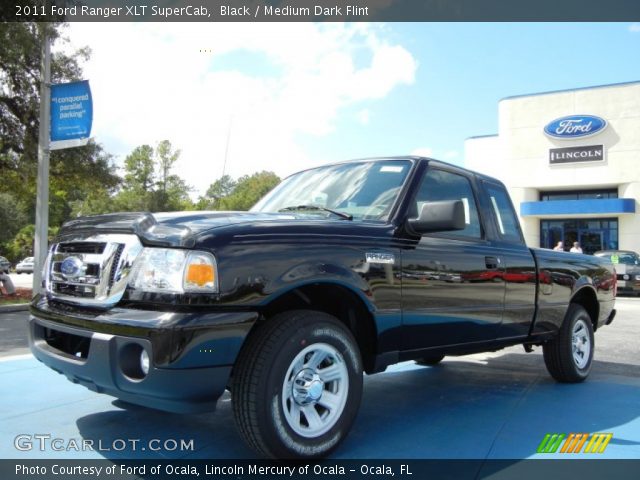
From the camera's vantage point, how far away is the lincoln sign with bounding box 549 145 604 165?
3216cm

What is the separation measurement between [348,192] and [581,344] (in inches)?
121

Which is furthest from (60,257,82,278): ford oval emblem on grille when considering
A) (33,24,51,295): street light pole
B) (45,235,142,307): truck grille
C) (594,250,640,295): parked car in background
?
(594,250,640,295): parked car in background

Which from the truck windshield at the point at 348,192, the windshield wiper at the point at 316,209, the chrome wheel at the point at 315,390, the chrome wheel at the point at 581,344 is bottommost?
the chrome wheel at the point at 581,344

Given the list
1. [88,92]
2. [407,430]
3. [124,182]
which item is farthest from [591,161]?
[407,430]

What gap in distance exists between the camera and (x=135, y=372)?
2.67 metres

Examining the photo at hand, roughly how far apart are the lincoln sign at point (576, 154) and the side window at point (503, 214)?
1211 inches

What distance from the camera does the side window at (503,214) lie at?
15.7 feet

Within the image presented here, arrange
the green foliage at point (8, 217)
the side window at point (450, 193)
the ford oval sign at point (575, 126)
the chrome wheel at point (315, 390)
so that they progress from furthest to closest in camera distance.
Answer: the green foliage at point (8, 217) < the ford oval sign at point (575, 126) < the side window at point (450, 193) < the chrome wheel at point (315, 390)

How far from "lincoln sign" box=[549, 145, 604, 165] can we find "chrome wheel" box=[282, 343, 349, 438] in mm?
33357

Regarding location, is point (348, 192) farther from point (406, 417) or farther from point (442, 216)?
point (406, 417)

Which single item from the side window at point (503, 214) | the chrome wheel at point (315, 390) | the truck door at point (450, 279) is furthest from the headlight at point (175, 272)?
the side window at point (503, 214)

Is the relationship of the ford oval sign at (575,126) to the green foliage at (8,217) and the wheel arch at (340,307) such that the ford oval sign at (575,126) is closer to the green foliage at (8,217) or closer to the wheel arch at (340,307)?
the wheel arch at (340,307)

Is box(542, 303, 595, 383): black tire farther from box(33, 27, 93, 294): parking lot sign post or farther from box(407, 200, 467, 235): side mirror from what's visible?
box(33, 27, 93, 294): parking lot sign post

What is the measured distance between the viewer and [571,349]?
524cm
